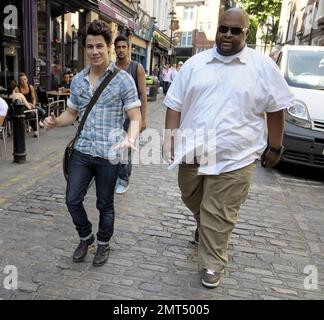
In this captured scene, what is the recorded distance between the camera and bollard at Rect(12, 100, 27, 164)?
584 centimetres

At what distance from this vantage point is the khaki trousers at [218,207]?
9.40 ft

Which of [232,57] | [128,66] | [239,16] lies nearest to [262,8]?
[128,66]

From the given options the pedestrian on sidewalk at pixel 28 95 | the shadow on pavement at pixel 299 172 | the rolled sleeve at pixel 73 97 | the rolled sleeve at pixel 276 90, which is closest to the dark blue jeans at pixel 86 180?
the rolled sleeve at pixel 73 97

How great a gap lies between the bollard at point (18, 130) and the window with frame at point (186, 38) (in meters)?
47.3

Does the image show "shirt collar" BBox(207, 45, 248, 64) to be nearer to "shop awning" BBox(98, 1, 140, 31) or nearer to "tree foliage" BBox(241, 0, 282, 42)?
"shop awning" BBox(98, 1, 140, 31)

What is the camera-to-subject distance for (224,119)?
9.05 feet

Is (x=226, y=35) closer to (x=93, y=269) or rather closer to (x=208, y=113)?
(x=208, y=113)

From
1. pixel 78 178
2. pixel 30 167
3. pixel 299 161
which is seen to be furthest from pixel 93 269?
pixel 299 161

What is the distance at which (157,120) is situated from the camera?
38.0ft

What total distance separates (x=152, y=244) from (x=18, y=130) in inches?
130

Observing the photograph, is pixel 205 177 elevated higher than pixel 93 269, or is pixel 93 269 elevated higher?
pixel 205 177

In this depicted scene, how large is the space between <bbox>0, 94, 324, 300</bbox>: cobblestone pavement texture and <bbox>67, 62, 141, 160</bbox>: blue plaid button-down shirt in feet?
3.24

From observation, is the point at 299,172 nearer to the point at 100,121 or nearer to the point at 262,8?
the point at 100,121
